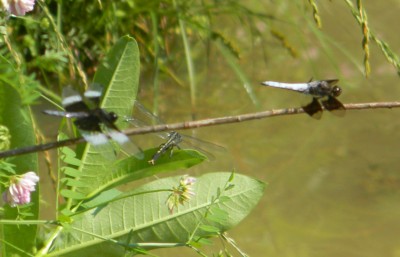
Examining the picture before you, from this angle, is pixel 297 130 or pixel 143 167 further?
pixel 297 130

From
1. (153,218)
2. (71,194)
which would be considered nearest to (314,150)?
(153,218)

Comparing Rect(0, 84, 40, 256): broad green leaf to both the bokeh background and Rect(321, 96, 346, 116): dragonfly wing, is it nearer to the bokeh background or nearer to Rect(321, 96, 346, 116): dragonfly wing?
Rect(321, 96, 346, 116): dragonfly wing

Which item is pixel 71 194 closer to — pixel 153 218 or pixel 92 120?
pixel 153 218

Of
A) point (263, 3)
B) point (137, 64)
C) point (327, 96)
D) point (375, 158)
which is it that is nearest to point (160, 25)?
point (263, 3)

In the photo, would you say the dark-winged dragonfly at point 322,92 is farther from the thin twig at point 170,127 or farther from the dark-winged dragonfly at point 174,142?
the dark-winged dragonfly at point 174,142

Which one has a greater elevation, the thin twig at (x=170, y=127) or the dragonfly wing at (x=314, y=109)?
the thin twig at (x=170, y=127)

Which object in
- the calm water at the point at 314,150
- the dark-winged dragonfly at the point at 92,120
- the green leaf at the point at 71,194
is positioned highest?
the dark-winged dragonfly at the point at 92,120

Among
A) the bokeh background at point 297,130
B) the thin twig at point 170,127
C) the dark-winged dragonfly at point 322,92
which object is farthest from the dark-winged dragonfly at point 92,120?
the bokeh background at point 297,130
